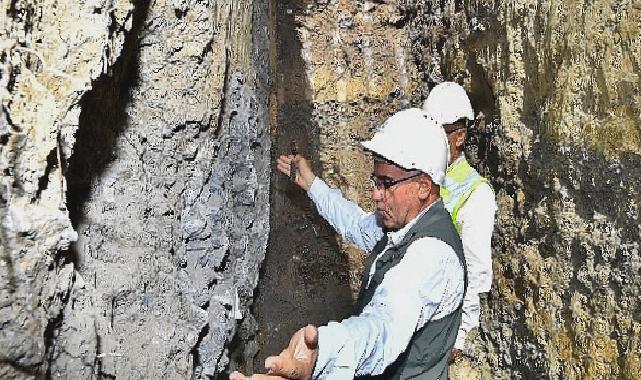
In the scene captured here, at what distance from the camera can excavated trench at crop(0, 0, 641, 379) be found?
1188mm

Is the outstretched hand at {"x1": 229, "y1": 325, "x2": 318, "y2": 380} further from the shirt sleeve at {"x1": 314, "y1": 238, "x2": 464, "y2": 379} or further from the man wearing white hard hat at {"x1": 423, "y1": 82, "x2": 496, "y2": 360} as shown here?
the man wearing white hard hat at {"x1": 423, "y1": 82, "x2": 496, "y2": 360}

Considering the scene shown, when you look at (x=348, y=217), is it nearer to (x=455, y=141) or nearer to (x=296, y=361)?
(x=455, y=141)

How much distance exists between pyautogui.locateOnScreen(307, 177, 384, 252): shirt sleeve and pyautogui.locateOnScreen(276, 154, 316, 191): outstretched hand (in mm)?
39

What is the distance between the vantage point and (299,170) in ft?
8.46

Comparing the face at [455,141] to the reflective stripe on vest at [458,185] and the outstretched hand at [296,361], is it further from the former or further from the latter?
the outstretched hand at [296,361]

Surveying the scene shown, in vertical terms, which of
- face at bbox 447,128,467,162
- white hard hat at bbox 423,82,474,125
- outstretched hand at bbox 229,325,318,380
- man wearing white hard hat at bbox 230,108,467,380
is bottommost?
outstretched hand at bbox 229,325,318,380

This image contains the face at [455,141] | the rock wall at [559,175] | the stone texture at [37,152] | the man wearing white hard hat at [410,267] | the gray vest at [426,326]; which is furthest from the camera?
the face at [455,141]

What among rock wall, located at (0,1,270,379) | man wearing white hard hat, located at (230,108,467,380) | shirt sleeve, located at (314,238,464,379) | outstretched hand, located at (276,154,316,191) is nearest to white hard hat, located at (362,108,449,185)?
man wearing white hard hat, located at (230,108,467,380)

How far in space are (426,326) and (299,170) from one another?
1.06 meters

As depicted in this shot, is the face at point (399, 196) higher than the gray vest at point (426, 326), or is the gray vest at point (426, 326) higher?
the face at point (399, 196)

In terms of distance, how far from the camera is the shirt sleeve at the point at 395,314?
1275 millimetres

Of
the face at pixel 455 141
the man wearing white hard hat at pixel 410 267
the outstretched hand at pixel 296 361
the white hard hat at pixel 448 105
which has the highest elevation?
the white hard hat at pixel 448 105

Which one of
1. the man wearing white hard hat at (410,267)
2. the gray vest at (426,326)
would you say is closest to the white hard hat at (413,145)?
the man wearing white hard hat at (410,267)

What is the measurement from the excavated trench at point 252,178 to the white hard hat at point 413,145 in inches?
23.2
